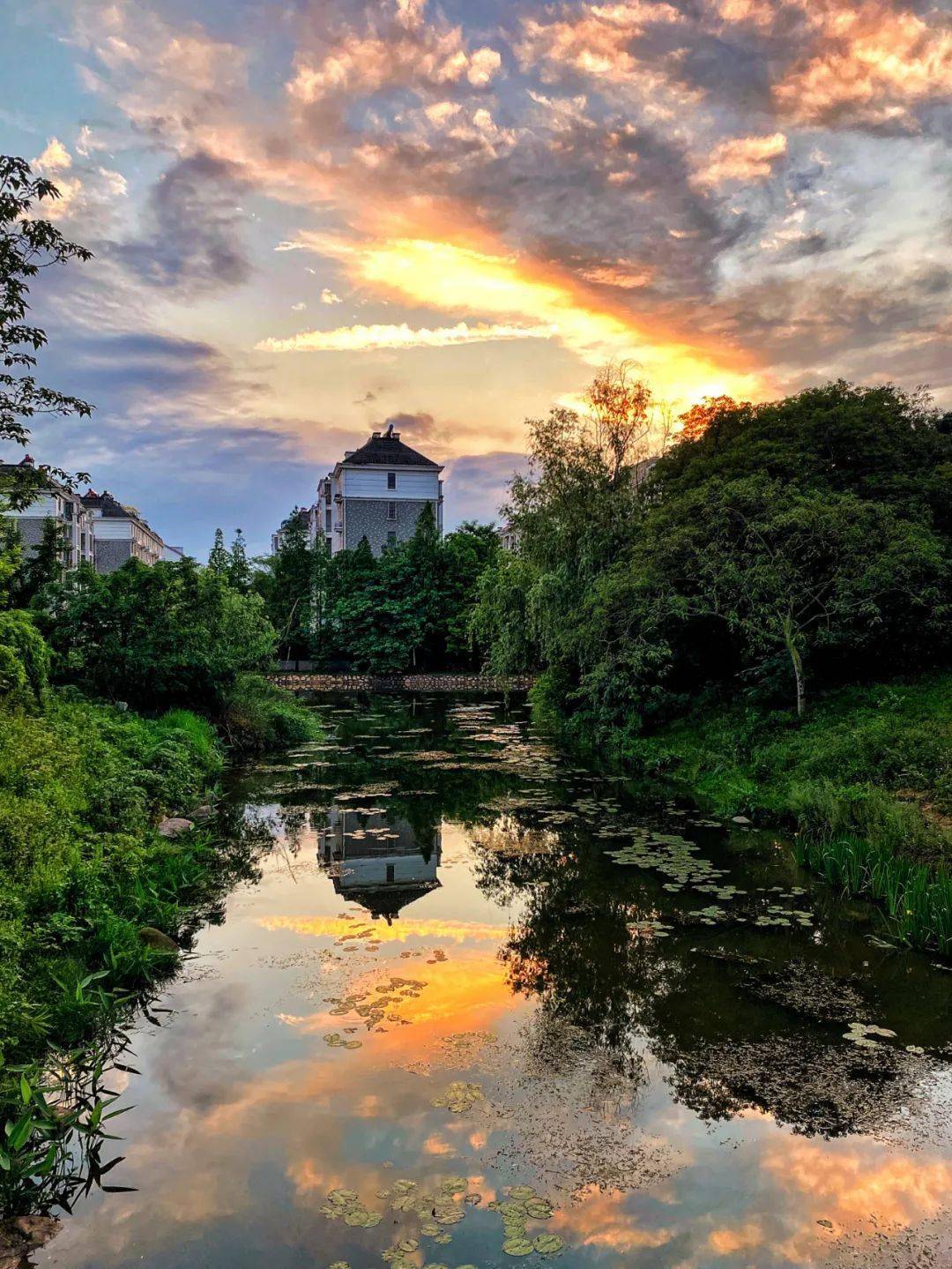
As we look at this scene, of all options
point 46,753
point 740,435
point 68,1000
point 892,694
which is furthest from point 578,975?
point 740,435

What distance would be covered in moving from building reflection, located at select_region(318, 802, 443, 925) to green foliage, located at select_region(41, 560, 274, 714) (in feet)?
20.2

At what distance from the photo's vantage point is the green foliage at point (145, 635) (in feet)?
58.5

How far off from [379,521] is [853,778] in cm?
4898

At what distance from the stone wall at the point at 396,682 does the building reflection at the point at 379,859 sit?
29301mm

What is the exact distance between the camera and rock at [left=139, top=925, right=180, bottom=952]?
312 inches

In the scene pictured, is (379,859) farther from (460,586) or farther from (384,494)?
(384,494)

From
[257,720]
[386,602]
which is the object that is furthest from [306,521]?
[257,720]

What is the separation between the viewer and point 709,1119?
214 inches

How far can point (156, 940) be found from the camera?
8047mm

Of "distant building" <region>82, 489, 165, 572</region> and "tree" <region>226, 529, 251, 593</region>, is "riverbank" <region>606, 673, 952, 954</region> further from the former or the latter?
"distant building" <region>82, 489, 165, 572</region>

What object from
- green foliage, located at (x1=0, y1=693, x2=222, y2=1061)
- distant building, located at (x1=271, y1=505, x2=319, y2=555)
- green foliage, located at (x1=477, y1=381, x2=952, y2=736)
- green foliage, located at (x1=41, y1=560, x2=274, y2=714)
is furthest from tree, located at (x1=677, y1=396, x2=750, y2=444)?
distant building, located at (x1=271, y1=505, x2=319, y2=555)

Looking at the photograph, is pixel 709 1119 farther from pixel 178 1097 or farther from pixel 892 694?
pixel 892 694

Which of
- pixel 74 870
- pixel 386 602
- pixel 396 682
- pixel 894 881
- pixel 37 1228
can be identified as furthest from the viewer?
pixel 386 602

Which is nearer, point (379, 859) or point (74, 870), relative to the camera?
point (74, 870)
